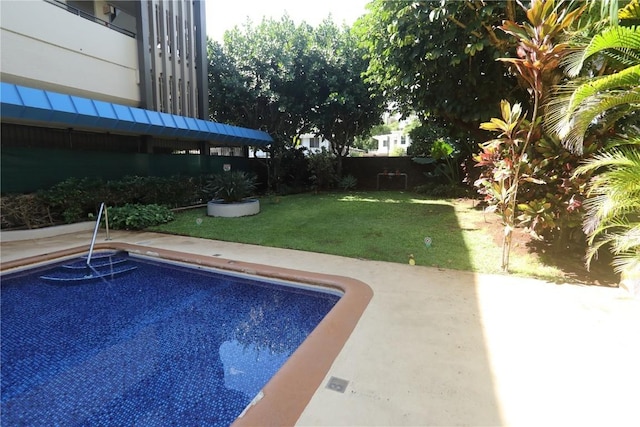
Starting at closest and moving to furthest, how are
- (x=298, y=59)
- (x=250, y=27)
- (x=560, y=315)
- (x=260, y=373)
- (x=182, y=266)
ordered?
(x=260, y=373) < (x=560, y=315) < (x=182, y=266) < (x=298, y=59) < (x=250, y=27)

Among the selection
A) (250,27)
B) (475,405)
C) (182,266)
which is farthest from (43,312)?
(250,27)

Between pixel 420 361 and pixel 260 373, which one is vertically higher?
pixel 420 361

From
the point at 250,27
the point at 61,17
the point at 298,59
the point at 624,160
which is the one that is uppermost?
the point at 250,27

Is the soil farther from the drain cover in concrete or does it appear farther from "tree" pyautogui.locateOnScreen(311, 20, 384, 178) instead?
"tree" pyautogui.locateOnScreen(311, 20, 384, 178)

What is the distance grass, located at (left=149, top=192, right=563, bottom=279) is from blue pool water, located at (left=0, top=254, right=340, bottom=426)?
1.93 metres

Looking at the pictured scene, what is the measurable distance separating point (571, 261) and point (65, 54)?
1345 cm

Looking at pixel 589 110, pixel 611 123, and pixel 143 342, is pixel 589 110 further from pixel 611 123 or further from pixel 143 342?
pixel 143 342

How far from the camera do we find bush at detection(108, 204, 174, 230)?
832 cm

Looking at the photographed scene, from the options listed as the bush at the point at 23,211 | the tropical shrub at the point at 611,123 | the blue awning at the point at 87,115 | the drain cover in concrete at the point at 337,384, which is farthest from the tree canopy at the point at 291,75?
the drain cover in concrete at the point at 337,384

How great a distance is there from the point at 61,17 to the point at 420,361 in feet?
41.3

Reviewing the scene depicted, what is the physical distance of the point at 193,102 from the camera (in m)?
13.4

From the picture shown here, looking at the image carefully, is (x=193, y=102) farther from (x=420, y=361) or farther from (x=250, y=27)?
(x=420, y=361)

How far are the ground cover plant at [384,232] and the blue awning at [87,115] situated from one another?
2902 millimetres

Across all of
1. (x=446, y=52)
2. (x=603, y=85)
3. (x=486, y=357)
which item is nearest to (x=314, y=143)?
(x=446, y=52)
